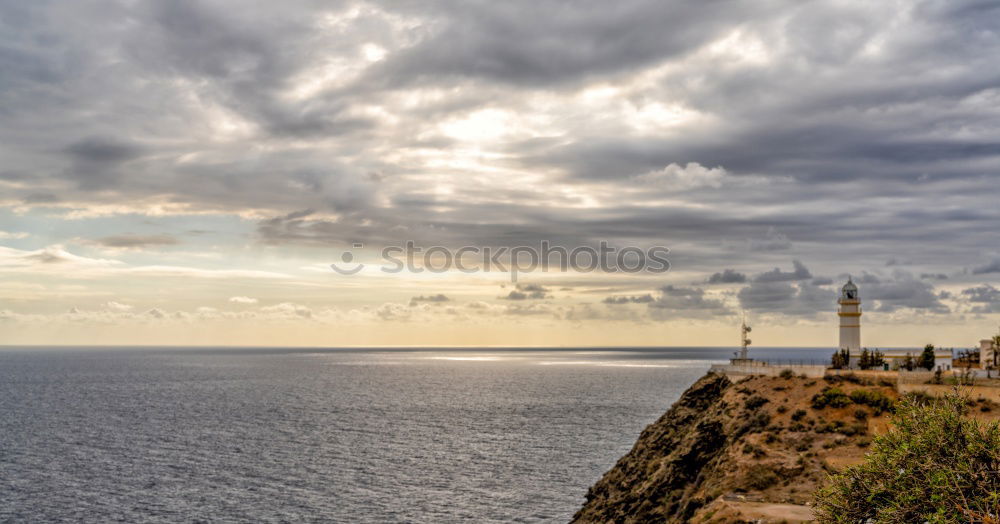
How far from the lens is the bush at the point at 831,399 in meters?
58.0

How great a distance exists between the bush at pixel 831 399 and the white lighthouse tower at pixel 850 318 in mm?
31699

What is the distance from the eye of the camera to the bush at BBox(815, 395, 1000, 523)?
2622cm

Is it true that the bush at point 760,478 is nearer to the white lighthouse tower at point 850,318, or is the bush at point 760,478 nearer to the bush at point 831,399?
the bush at point 831,399

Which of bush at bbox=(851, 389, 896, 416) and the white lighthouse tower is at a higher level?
the white lighthouse tower

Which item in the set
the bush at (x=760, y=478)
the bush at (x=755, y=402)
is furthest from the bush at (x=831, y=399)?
the bush at (x=760, y=478)

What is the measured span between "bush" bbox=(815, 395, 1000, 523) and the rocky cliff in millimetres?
9823

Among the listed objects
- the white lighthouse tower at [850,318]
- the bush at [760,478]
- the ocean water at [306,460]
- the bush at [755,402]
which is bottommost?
the ocean water at [306,460]

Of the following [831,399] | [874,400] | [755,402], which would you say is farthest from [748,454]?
[874,400]

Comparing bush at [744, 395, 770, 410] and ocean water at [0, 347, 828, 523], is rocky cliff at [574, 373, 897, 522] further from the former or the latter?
ocean water at [0, 347, 828, 523]

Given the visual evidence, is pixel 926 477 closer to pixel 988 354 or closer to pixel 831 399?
pixel 831 399

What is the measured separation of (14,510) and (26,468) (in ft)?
75.7

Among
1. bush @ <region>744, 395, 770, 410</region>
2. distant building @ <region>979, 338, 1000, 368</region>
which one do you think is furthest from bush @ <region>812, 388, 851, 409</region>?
distant building @ <region>979, 338, 1000, 368</region>

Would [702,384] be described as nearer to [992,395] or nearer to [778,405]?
[778,405]

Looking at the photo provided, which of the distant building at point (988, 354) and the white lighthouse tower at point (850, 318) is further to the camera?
the white lighthouse tower at point (850, 318)
